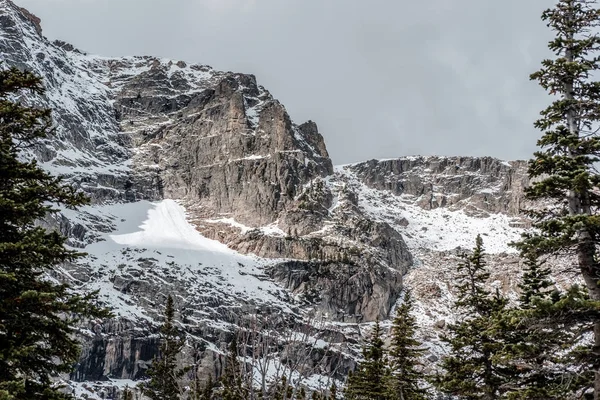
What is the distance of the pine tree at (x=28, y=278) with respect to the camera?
12492 mm

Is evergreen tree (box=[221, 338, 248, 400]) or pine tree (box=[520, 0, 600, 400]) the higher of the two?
pine tree (box=[520, 0, 600, 400])

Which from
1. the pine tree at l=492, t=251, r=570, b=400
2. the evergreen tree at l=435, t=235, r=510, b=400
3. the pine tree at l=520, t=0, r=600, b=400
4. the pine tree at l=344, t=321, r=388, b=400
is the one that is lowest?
the pine tree at l=344, t=321, r=388, b=400

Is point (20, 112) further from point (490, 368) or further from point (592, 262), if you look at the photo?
point (490, 368)

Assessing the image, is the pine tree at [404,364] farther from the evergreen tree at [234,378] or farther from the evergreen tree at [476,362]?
the evergreen tree at [234,378]

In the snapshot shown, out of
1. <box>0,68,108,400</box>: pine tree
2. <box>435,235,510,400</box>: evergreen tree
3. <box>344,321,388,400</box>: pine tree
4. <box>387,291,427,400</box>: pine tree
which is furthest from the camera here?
<box>344,321,388,400</box>: pine tree

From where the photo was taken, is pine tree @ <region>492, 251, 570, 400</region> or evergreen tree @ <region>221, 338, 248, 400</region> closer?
evergreen tree @ <region>221, 338, 248, 400</region>

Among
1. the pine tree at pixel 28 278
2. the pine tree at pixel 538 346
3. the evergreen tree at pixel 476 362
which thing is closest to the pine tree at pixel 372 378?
the evergreen tree at pixel 476 362

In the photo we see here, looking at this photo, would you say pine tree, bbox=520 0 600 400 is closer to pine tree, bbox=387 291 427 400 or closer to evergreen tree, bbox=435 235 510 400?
evergreen tree, bbox=435 235 510 400

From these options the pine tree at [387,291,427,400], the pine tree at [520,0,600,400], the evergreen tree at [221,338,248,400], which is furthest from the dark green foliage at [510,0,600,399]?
the pine tree at [387,291,427,400]

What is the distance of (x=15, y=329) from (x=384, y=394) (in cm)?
2337

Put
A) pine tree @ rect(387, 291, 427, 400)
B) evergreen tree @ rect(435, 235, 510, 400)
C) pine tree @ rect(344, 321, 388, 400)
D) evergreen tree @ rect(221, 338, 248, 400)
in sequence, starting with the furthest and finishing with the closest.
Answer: pine tree @ rect(344, 321, 388, 400), pine tree @ rect(387, 291, 427, 400), evergreen tree @ rect(435, 235, 510, 400), evergreen tree @ rect(221, 338, 248, 400)

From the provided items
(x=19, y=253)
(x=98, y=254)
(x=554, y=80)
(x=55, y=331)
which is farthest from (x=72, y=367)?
(x=98, y=254)

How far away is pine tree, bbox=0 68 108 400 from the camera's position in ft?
41.0

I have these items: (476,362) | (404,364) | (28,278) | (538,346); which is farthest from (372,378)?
(28,278)
